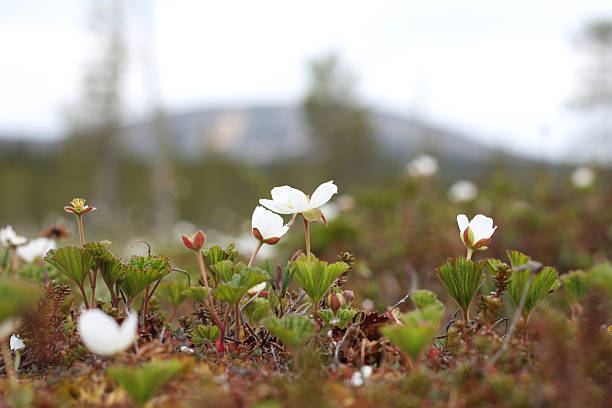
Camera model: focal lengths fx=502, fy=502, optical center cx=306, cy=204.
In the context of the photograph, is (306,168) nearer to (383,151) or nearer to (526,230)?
(383,151)

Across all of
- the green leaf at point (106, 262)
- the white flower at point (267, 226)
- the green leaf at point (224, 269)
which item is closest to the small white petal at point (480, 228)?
the white flower at point (267, 226)

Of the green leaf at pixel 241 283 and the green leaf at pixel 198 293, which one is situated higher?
the green leaf at pixel 241 283

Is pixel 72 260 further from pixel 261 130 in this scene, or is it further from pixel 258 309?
pixel 261 130

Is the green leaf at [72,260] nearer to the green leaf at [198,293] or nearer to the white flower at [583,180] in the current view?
the green leaf at [198,293]

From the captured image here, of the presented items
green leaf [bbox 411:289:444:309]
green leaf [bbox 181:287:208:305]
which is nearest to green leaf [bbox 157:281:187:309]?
green leaf [bbox 181:287:208:305]

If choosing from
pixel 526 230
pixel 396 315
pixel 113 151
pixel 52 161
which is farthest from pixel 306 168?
pixel 396 315
